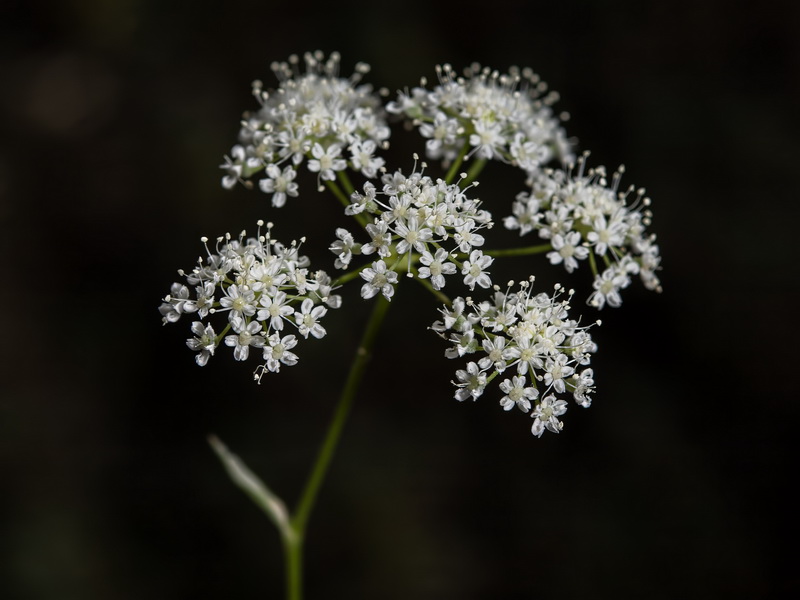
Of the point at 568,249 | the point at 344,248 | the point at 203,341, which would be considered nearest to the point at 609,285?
the point at 568,249

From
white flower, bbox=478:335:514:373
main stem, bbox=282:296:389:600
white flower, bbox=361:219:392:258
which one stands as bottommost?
main stem, bbox=282:296:389:600

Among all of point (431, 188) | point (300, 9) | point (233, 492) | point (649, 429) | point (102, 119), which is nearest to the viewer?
point (431, 188)

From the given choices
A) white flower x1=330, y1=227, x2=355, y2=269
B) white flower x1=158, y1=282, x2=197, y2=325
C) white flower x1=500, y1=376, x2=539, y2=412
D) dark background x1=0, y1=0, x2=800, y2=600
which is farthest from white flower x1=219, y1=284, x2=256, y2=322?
dark background x1=0, y1=0, x2=800, y2=600

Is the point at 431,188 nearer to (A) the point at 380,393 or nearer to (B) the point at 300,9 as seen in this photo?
(A) the point at 380,393

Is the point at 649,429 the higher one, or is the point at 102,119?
the point at 102,119

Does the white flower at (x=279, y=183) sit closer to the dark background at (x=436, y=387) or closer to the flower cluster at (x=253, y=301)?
the flower cluster at (x=253, y=301)

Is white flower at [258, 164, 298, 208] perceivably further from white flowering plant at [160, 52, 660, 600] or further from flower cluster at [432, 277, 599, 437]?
flower cluster at [432, 277, 599, 437]

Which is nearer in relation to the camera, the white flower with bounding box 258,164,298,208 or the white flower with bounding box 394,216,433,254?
the white flower with bounding box 394,216,433,254

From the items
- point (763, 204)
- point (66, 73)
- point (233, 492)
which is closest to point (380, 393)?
point (233, 492)
